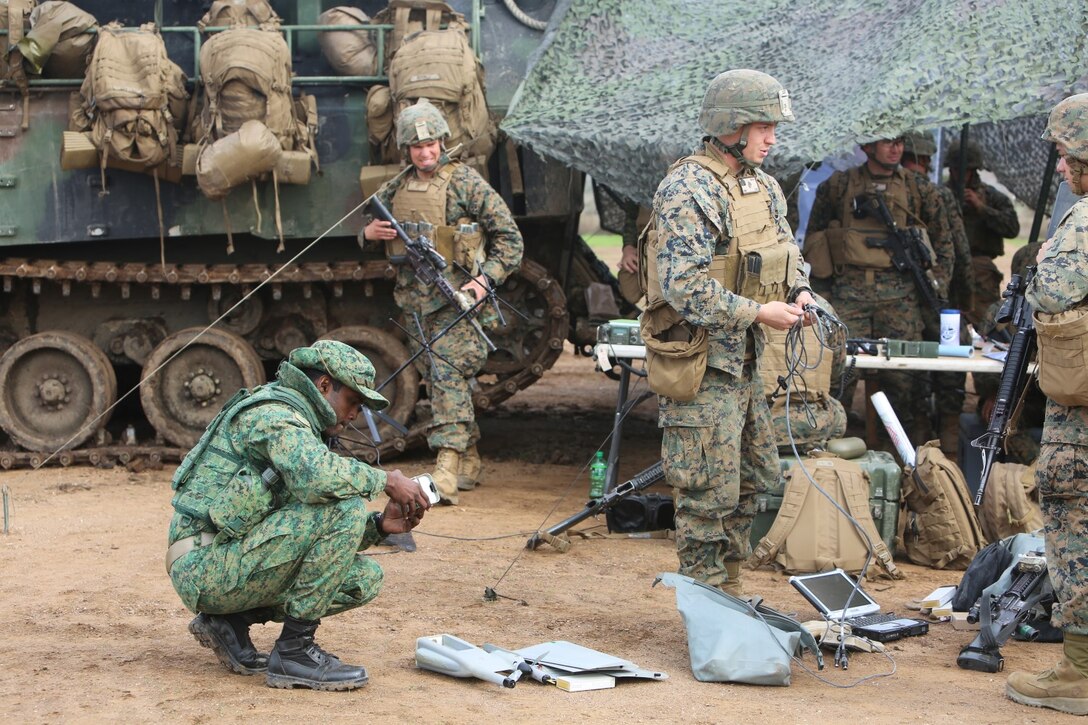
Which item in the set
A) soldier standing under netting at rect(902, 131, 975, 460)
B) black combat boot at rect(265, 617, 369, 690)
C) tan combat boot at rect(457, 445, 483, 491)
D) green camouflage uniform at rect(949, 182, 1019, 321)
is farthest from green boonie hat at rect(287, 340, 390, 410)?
green camouflage uniform at rect(949, 182, 1019, 321)

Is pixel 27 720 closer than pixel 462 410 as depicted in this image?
Yes

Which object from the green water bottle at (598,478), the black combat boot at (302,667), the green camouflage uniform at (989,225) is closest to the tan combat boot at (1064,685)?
the black combat boot at (302,667)

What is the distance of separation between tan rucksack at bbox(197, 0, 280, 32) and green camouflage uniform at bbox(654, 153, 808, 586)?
189 inches

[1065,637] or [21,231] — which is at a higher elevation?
[21,231]

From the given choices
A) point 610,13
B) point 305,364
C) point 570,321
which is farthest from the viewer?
point 570,321

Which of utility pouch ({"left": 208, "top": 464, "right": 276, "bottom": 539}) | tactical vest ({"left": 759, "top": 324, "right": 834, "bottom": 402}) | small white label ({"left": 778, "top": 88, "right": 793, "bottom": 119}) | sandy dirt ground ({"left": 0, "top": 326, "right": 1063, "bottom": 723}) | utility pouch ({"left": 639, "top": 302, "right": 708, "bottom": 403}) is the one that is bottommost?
sandy dirt ground ({"left": 0, "top": 326, "right": 1063, "bottom": 723})

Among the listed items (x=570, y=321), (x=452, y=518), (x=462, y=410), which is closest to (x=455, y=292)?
(x=462, y=410)

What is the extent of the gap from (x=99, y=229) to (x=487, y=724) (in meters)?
6.03

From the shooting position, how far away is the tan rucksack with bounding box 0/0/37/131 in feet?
31.1

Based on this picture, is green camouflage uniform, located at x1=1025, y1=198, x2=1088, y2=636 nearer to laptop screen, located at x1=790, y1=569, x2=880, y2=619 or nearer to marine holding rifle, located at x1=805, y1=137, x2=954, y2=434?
laptop screen, located at x1=790, y1=569, x2=880, y2=619

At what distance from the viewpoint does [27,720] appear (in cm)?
479

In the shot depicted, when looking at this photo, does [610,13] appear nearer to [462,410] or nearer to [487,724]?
[462,410]

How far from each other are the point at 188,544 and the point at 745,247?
245 cm

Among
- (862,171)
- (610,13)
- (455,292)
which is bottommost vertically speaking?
(455,292)
